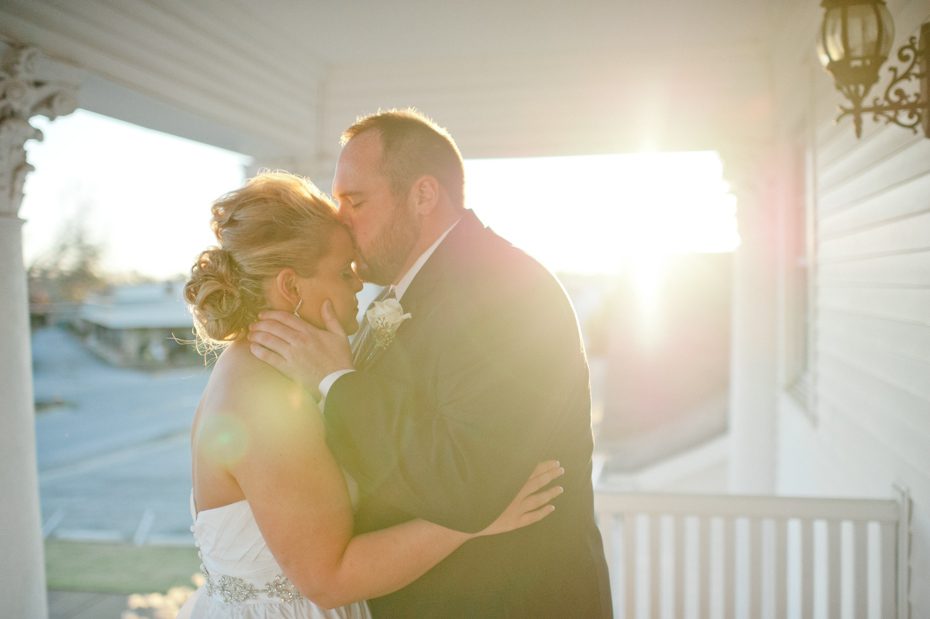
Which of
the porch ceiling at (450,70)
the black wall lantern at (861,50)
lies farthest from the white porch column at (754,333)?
the black wall lantern at (861,50)

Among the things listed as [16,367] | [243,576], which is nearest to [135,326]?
[16,367]

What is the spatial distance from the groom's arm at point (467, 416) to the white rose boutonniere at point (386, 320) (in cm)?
15

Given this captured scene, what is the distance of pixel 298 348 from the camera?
1.98m

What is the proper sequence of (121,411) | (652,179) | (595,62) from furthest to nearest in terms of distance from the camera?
(121,411) < (652,179) < (595,62)

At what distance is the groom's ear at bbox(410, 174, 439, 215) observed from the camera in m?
2.38

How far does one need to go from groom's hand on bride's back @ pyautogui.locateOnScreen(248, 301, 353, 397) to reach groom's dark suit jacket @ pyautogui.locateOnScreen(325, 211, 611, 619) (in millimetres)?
90

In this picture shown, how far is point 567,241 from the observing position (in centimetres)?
882

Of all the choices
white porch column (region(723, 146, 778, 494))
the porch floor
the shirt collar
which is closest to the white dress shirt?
the shirt collar

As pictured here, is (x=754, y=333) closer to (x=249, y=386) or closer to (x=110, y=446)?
(x=249, y=386)

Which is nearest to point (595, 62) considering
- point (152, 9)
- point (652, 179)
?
point (652, 179)

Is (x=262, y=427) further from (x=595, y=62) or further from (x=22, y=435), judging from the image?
(x=595, y=62)

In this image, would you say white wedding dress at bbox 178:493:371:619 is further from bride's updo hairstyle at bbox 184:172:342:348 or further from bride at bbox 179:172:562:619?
bride's updo hairstyle at bbox 184:172:342:348

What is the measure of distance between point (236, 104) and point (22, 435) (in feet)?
8.90

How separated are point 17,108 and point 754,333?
542 centimetres
